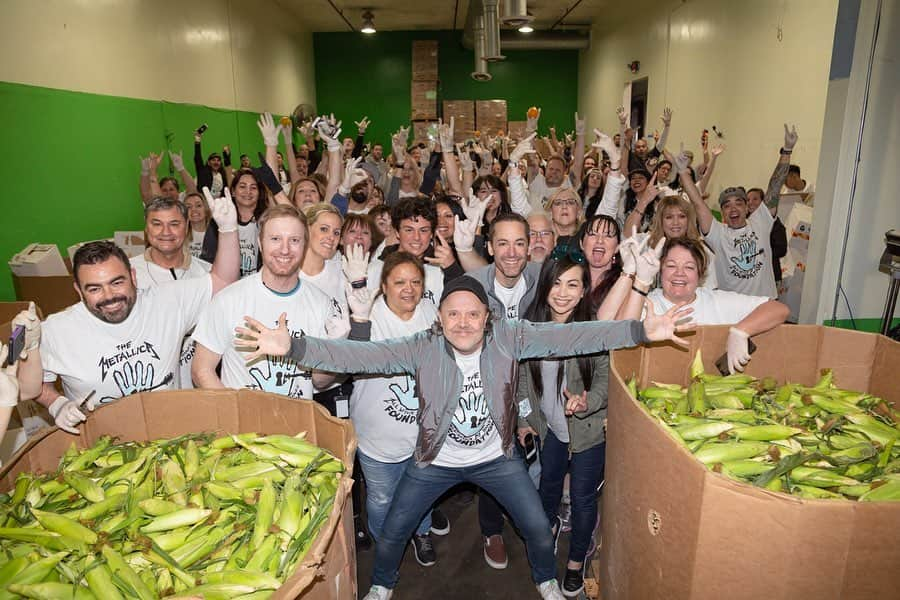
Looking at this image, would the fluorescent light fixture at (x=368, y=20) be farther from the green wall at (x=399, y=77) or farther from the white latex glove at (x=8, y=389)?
the white latex glove at (x=8, y=389)

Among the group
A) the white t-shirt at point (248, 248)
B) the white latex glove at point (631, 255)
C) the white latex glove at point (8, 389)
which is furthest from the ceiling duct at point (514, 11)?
the white latex glove at point (8, 389)

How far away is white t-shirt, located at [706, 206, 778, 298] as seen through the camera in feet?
14.6

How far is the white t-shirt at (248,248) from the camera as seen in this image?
14.9ft

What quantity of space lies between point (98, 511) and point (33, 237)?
14.7 ft

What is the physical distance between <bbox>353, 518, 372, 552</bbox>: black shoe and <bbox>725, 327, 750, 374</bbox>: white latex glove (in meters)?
2.19

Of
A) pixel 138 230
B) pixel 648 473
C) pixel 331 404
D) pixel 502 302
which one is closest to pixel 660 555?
pixel 648 473

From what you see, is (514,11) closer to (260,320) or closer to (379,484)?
A: (260,320)

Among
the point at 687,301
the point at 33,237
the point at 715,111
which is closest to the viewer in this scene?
the point at 687,301

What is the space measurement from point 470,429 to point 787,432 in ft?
3.93

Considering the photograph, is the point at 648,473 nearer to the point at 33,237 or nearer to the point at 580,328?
the point at 580,328

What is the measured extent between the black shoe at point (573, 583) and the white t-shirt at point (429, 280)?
1568 mm

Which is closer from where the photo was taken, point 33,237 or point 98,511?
point 98,511

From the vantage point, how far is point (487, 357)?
2.46 m

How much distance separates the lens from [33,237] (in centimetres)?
527
